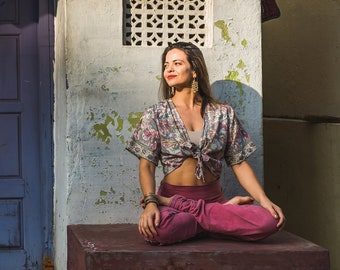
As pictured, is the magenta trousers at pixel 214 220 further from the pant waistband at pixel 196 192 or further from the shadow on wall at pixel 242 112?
the shadow on wall at pixel 242 112

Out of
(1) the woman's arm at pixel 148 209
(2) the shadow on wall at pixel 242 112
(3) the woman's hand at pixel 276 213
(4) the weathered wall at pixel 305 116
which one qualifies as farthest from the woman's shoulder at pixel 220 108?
(4) the weathered wall at pixel 305 116

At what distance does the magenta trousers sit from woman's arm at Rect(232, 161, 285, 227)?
13cm

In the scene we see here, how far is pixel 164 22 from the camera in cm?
514

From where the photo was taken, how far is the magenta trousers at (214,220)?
4277mm

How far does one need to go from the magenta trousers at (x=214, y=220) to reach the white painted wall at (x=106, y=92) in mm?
714

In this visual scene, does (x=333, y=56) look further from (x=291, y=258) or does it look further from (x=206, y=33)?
(x=291, y=258)

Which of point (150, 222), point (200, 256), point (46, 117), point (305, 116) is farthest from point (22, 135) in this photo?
point (305, 116)

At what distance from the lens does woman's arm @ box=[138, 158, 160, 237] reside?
4.21m

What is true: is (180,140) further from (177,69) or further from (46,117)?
(46,117)

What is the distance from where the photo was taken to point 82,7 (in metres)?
5.01

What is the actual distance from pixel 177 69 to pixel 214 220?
35.4 inches

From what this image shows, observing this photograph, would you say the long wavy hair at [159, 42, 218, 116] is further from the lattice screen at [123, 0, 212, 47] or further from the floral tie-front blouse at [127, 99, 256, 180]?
the lattice screen at [123, 0, 212, 47]

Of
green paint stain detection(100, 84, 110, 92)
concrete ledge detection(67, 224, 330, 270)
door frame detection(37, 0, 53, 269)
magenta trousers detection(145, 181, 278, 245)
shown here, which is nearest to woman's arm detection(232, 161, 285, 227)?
magenta trousers detection(145, 181, 278, 245)

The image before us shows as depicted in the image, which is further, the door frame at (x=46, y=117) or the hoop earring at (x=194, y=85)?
the door frame at (x=46, y=117)
